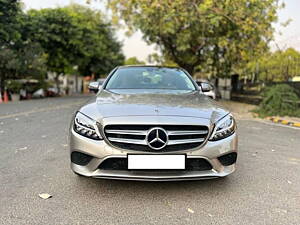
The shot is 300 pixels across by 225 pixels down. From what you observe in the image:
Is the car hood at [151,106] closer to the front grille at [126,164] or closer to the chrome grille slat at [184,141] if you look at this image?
the chrome grille slat at [184,141]

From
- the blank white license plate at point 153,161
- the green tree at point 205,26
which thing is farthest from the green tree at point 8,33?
the blank white license plate at point 153,161

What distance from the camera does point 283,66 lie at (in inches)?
499

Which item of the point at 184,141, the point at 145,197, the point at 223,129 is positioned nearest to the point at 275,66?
the point at 223,129

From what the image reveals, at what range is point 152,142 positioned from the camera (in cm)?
264

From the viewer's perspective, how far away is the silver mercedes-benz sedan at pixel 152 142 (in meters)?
2.65

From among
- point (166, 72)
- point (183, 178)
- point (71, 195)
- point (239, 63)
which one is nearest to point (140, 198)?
point (183, 178)

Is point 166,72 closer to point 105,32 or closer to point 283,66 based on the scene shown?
point 283,66

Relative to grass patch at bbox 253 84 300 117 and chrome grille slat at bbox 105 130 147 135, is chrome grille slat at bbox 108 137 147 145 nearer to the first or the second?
chrome grille slat at bbox 105 130 147 135

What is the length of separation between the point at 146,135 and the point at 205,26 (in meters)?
12.9

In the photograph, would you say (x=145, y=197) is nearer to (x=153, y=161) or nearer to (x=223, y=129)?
(x=153, y=161)

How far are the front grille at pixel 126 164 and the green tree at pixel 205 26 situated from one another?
1000cm

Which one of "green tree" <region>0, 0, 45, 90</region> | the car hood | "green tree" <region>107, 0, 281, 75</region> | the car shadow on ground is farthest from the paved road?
"green tree" <region>0, 0, 45, 90</region>

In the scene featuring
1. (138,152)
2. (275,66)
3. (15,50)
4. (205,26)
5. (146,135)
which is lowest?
(138,152)

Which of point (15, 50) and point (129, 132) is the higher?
point (15, 50)
